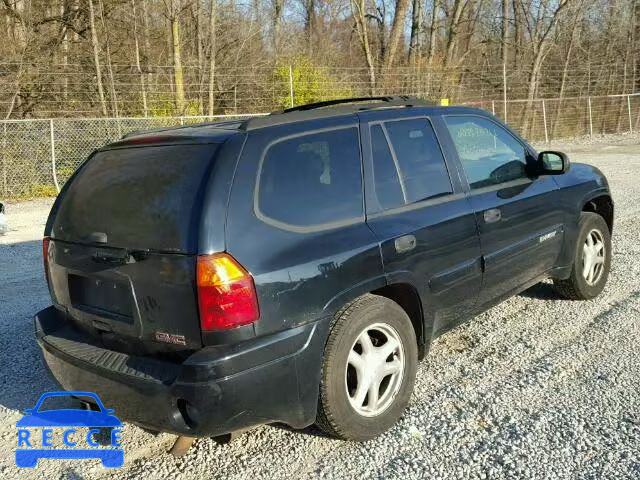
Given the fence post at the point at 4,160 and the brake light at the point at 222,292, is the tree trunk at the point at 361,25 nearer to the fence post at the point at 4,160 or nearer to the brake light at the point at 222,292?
the fence post at the point at 4,160

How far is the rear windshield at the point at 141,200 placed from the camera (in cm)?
269

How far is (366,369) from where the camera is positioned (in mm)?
3102

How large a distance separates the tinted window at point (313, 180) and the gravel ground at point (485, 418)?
1234 mm

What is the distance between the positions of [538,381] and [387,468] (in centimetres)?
133

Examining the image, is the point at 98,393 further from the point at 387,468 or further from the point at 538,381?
the point at 538,381

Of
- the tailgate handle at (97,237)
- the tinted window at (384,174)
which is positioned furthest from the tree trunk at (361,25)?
the tailgate handle at (97,237)

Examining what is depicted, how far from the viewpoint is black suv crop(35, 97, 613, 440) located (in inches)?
102

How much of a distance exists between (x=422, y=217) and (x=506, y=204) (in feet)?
3.00

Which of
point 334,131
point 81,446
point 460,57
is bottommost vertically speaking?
point 81,446

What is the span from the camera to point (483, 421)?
10.7 ft

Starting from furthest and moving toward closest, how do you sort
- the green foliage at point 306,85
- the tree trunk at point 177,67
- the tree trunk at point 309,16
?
the tree trunk at point 309,16 → the green foliage at point 306,85 → the tree trunk at point 177,67

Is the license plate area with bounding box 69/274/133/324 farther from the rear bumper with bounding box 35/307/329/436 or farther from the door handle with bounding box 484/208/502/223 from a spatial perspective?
the door handle with bounding box 484/208/502/223

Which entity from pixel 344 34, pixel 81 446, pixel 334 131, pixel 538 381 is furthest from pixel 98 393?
pixel 344 34

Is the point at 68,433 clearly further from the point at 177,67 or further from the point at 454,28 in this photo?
the point at 454,28
